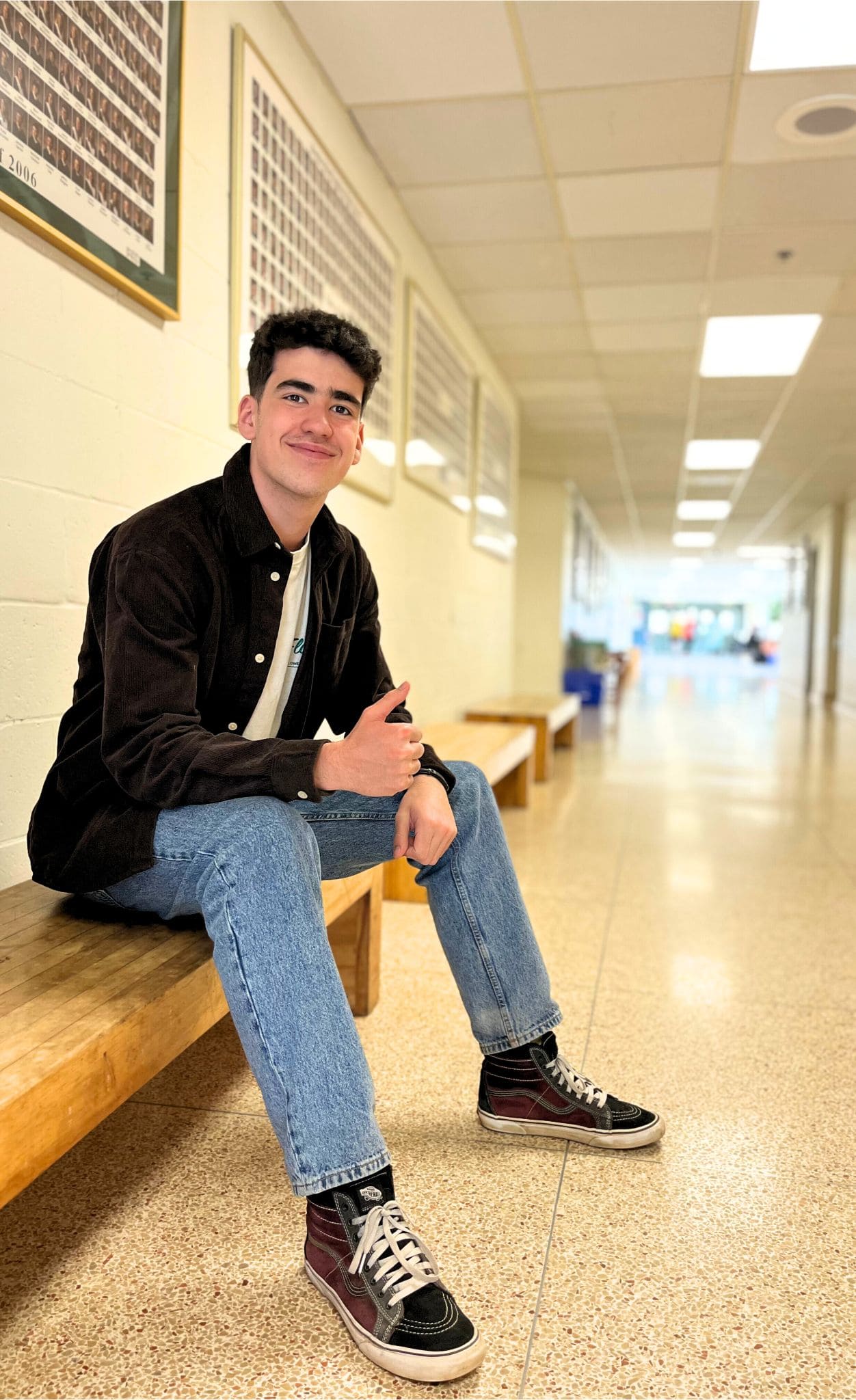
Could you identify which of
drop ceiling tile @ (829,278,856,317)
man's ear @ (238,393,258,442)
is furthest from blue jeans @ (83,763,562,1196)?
drop ceiling tile @ (829,278,856,317)

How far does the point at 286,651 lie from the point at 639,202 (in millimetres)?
3057

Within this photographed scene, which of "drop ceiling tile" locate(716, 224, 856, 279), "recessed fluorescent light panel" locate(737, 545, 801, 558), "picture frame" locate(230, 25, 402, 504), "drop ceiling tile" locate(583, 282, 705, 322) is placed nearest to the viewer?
"picture frame" locate(230, 25, 402, 504)

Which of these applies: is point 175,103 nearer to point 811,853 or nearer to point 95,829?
point 95,829

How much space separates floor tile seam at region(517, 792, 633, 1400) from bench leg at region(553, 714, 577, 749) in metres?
2.73

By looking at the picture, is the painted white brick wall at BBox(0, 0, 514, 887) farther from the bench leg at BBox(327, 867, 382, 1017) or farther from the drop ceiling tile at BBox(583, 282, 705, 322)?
the drop ceiling tile at BBox(583, 282, 705, 322)

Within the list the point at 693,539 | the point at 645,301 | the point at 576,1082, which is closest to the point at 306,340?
the point at 576,1082

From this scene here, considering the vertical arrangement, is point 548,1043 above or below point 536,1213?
above

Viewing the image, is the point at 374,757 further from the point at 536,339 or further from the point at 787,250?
the point at 536,339

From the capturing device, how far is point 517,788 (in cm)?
461

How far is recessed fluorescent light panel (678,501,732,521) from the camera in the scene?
38.3 ft

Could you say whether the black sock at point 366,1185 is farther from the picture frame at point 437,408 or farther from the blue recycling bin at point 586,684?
the blue recycling bin at point 586,684

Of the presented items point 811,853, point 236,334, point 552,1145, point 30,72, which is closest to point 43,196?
point 30,72

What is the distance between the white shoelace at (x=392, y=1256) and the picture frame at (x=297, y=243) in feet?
5.88

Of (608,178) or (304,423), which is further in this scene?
(608,178)
